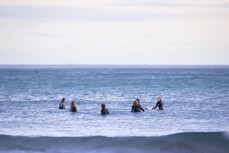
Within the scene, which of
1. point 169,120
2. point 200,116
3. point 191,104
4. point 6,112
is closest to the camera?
point 169,120

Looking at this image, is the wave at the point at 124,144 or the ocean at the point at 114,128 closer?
the wave at the point at 124,144

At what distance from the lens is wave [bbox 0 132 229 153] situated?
70.2ft

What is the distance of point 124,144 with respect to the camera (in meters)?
22.0

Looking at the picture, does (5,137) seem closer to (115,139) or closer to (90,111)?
(115,139)

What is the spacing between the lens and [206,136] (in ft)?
73.8

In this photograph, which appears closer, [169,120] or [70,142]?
[70,142]

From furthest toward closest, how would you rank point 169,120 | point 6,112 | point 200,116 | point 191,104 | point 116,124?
point 191,104 < point 6,112 < point 200,116 < point 169,120 < point 116,124

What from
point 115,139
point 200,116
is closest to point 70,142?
point 115,139

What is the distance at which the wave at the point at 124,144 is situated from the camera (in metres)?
21.4

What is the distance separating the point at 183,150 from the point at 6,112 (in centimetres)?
2154

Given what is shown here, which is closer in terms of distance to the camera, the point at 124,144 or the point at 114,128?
the point at 124,144

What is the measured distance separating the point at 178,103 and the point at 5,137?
27.5 metres

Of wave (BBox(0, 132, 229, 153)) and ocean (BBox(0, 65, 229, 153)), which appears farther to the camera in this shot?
ocean (BBox(0, 65, 229, 153))

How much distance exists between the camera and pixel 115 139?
22516mm
